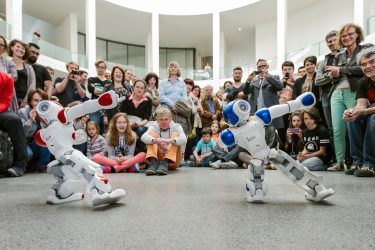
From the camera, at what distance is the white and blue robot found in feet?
7.38

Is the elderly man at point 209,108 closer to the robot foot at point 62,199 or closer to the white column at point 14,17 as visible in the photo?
the robot foot at point 62,199

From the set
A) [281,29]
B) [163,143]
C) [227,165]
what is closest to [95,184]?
[163,143]

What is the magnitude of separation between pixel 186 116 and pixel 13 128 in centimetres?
269

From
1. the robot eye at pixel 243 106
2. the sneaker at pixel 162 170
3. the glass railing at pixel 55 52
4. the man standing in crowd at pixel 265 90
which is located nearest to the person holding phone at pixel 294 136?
the man standing in crowd at pixel 265 90

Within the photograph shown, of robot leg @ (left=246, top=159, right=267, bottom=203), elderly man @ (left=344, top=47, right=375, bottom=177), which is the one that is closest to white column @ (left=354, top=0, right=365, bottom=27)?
elderly man @ (left=344, top=47, right=375, bottom=177)

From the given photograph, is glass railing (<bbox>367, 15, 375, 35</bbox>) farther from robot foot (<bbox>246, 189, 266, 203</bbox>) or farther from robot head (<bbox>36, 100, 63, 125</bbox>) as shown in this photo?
robot head (<bbox>36, 100, 63, 125</bbox>)

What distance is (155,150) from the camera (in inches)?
180

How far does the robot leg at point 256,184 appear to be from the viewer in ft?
7.39

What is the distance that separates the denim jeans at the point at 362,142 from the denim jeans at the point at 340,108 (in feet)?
1.12

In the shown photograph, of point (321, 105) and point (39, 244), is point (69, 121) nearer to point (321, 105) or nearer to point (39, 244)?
point (39, 244)

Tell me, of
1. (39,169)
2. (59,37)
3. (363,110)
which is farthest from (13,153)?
(59,37)

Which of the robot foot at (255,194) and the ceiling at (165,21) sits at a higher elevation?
the ceiling at (165,21)

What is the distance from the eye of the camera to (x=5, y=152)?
4.04 metres

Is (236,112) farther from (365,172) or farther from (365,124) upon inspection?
(365,124)
